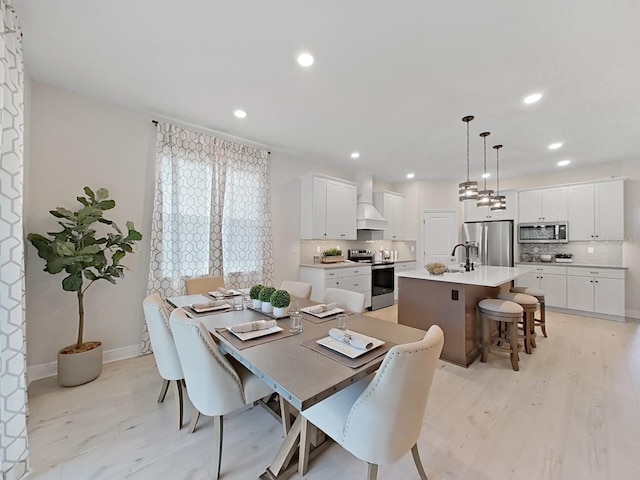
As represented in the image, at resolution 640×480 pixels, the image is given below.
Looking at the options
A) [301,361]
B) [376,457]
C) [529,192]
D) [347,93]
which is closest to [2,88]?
[301,361]

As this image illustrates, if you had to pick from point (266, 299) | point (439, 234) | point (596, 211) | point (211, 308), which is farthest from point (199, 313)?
point (596, 211)

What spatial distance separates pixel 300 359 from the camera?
130 centimetres

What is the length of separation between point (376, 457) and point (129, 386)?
245 centimetres

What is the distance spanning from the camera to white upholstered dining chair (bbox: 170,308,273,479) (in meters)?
1.43

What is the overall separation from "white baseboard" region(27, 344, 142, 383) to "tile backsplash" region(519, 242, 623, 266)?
706cm

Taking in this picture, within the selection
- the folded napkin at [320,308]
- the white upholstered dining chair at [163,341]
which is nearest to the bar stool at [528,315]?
the folded napkin at [320,308]

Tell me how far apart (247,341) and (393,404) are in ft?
2.78

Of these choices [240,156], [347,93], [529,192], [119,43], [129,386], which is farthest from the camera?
[529,192]

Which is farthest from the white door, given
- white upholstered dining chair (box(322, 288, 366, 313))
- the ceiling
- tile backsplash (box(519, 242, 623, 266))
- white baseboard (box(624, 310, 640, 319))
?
white upholstered dining chair (box(322, 288, 366, 313))

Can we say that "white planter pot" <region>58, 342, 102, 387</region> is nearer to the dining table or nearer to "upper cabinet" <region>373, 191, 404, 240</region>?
the dining table

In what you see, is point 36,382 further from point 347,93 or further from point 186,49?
point 347,93

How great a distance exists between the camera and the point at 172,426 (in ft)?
6.41

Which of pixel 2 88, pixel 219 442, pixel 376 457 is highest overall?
pixel 2 88

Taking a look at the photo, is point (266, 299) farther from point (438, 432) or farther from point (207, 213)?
point (207, 213)
